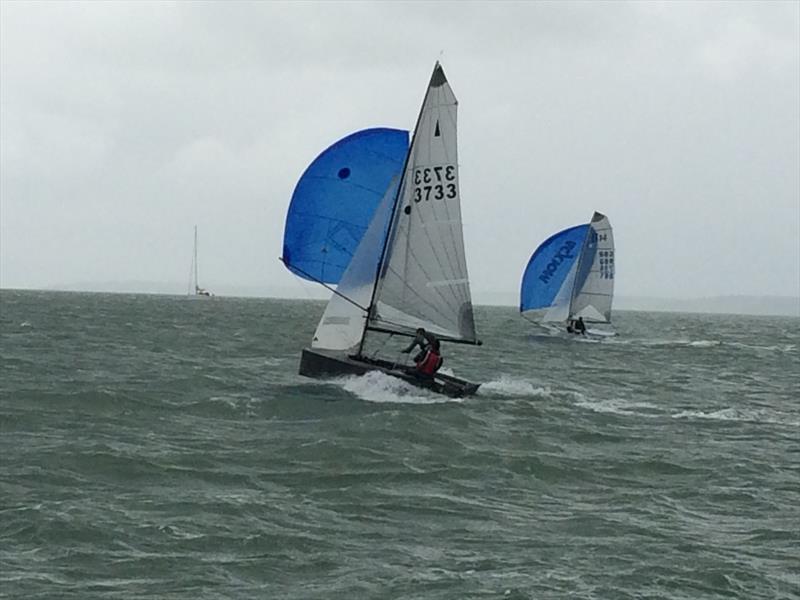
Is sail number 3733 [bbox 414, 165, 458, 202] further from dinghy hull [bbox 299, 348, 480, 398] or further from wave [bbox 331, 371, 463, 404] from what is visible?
wave [bbox 331, 371, 463, 404]

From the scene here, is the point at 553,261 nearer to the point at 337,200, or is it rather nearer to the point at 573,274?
the point at 573,274

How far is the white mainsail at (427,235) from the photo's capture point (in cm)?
2541

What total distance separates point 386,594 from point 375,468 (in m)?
5.99

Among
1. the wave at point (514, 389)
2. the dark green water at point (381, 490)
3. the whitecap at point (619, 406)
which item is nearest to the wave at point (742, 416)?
the dark green water at point (381, 490)

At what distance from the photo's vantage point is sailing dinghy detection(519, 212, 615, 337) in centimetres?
5778

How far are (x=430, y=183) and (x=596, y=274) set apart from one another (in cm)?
3474

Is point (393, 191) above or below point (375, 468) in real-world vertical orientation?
above

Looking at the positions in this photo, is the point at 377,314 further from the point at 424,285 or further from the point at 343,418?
the point at 343,418

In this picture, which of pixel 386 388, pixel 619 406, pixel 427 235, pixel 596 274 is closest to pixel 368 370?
pixel 386 388

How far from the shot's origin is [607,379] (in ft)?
111

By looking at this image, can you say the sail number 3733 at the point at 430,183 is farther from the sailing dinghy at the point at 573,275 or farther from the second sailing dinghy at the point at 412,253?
the sailing dinghy at the point at 573,275

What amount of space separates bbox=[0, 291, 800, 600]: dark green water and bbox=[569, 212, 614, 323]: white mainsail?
96.4ft

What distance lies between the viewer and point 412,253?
84.3ft

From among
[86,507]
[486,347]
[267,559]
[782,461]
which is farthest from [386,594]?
[486,347]
